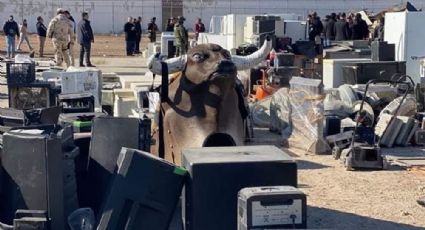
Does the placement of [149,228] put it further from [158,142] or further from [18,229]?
[158,142]

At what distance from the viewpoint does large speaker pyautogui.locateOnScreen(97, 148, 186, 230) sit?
7211mm

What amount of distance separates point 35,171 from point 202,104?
7.56 ft

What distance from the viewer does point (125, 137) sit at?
28.7 ft

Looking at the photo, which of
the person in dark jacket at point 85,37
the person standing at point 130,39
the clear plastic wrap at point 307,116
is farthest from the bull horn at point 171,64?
the person standing at point 130,39

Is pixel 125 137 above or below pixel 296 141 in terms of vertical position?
above

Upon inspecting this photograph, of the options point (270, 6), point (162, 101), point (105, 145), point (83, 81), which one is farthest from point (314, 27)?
point (270, 6)

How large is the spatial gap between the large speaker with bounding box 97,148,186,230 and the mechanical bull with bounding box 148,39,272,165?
6.09ft

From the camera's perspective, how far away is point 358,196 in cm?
1055

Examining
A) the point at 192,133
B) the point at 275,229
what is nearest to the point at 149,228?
the point at 275,229

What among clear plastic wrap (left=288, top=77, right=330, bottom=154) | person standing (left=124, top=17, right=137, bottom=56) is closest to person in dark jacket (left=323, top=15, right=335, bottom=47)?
person standing (left=124, top=17, right=137, bottom=56)

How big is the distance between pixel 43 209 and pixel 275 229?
7.84 ft

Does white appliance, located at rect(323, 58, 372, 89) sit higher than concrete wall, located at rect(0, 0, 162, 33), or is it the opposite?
concrete wall, located at rect(0, 0, 162, 33)

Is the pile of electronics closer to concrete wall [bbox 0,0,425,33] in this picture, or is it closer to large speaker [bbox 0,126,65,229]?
large speaker [bbox 0,126,65,229]

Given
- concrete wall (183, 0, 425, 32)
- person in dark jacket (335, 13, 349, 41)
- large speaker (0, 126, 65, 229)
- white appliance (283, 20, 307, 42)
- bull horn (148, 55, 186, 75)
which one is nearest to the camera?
large speaker (0, 126, 65, 229)
